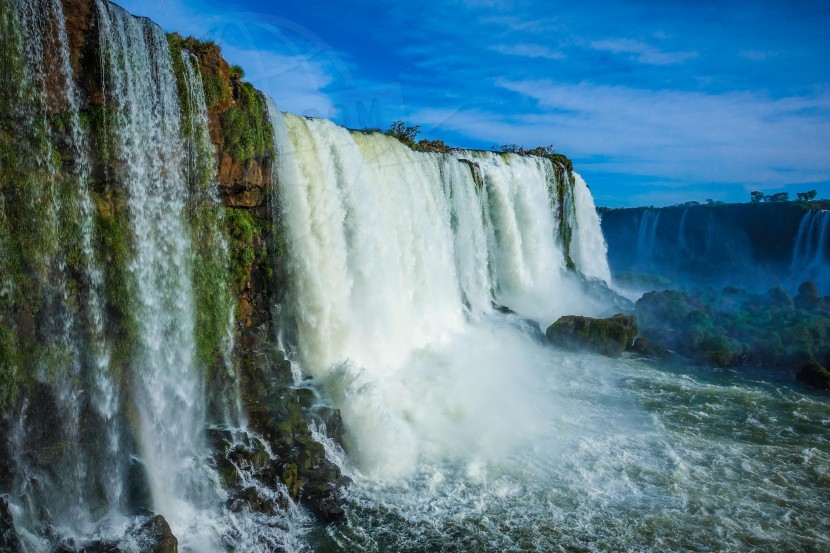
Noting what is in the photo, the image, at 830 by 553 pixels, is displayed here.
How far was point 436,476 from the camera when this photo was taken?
8.20 metres

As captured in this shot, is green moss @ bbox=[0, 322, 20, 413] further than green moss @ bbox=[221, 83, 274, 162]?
No

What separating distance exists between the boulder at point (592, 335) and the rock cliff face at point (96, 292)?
9.14 metres

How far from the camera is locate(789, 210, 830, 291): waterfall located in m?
28.5

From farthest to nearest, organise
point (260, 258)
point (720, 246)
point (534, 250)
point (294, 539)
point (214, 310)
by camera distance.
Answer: point (720, 246) → point (534, 250) → point (260, 258) → point (214, 310) → point (294, 539)

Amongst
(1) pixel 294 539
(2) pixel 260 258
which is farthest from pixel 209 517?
(2) pixel 260 258

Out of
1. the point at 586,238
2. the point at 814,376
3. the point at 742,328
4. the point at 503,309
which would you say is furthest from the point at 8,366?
the point at 586,238

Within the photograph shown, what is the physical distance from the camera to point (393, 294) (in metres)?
12.4

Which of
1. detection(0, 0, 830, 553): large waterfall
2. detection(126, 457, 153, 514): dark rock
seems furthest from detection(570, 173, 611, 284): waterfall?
detection(126, 457, 153, 514): dark rock

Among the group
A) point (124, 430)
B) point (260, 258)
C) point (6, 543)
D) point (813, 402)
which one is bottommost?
point (813, 402)

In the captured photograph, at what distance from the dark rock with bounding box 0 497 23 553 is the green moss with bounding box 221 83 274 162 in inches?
228

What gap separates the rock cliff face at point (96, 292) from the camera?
6.12 meters

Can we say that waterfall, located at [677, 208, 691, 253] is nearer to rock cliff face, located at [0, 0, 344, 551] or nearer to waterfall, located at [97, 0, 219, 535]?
rock cliff face, located at [0, 0, 344, 551]

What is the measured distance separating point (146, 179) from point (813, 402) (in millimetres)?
13951

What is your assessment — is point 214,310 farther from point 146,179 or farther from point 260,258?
point 146,179
